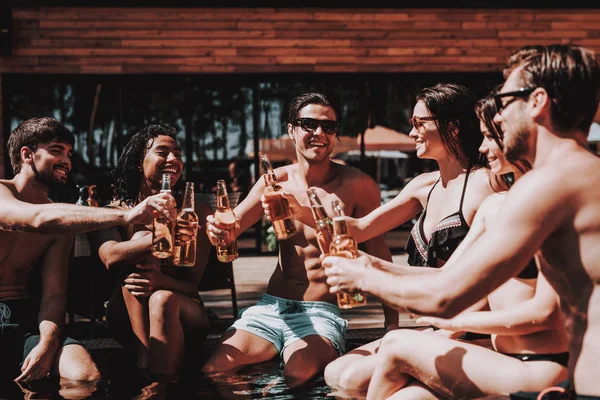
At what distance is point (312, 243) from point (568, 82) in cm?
271

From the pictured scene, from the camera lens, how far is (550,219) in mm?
2438

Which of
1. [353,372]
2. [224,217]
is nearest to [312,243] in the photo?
[224,217]

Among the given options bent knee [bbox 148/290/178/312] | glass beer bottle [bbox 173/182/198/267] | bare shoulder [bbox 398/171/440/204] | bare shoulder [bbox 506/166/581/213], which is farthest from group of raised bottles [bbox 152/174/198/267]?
bare shoulder [bbox 506/166/581/213]

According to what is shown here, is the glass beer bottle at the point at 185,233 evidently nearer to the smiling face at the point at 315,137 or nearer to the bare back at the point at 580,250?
the smiling face at the point at 315,137

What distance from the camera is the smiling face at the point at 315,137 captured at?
16.5 ft

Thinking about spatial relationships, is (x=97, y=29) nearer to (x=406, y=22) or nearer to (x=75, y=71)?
(x=75, y=71)

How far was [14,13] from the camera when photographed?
464 inches

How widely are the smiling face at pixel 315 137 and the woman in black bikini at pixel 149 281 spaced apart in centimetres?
75

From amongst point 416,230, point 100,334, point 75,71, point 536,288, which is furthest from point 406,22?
point 536,288

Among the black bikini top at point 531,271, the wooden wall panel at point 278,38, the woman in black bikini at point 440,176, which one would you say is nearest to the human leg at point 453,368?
the black bikini top at point 531,271

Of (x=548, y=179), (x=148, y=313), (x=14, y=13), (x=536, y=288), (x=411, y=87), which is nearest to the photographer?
(x=548, y=179)

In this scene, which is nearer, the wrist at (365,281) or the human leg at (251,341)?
the wrist at (365,281)

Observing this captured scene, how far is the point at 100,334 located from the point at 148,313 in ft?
5.64

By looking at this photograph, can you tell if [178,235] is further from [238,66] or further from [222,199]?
[238,66]
